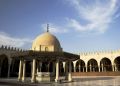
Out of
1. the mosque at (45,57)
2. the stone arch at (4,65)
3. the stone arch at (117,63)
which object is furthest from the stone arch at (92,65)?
the mosque at (45,57)

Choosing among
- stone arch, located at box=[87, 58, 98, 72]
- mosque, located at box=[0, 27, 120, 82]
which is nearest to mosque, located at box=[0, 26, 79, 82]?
mosque, located at box=[0, 27, 120, 82]

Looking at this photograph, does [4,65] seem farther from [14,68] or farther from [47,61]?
[47,61]

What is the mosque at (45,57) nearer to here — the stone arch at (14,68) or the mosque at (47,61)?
the mosque at (47,61)

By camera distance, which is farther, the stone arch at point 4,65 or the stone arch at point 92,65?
the stone arch at point 92,65

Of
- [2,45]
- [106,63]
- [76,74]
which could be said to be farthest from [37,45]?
[106,63]

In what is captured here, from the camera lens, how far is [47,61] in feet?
84.0

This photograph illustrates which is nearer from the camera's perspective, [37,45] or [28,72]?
[37,45]

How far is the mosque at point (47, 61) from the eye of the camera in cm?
2061

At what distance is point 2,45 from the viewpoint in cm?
3766

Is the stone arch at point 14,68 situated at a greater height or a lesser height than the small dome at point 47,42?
lesser

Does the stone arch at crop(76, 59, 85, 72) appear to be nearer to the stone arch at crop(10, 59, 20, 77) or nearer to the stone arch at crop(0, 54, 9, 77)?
the stone arch at crop(10, 59, 20, 77)

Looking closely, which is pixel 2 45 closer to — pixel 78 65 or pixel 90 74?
pixel 90 74

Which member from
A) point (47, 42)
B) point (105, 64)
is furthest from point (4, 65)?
point (105, 64)

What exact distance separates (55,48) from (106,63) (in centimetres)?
2787
